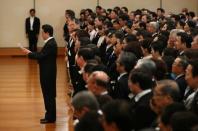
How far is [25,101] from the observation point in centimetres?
1022

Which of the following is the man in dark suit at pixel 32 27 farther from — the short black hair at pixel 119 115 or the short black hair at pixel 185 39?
the short black hair at pixel 119 115

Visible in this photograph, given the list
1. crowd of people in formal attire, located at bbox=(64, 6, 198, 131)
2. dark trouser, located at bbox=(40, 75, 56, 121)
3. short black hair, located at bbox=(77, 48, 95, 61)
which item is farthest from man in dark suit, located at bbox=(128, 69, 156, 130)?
dark trouser, located at bbox=(40, 75, 56, 121)

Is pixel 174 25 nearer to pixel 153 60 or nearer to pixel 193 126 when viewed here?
pixel 153 60

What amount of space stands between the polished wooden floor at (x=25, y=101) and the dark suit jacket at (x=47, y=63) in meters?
0.70

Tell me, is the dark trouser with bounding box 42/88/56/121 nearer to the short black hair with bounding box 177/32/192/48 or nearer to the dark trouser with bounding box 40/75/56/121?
the dark trouser with bounding box 40/75/56/121

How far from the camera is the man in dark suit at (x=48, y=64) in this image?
8.07m

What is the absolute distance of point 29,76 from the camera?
13.6 metres

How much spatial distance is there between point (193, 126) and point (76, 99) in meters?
1.10

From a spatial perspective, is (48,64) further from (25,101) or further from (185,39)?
(185,39)

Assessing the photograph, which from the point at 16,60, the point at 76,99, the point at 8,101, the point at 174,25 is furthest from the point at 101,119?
the point at 16,60

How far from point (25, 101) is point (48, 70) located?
7.52ft

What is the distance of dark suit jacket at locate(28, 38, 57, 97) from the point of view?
8.07 meters

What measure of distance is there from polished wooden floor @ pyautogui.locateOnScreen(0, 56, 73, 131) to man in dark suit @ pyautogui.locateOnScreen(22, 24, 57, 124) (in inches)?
14.9

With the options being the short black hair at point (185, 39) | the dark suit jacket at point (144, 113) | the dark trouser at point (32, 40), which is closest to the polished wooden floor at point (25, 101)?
the short black hair at point (185, 39)
